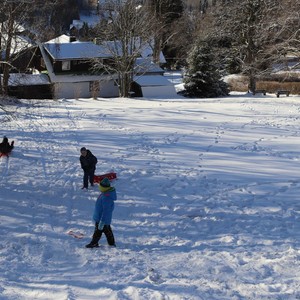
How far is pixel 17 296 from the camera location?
240 inches

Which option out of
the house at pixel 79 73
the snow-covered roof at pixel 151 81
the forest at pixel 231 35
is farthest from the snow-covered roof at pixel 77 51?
the snow-covered roof at pixel 151 81

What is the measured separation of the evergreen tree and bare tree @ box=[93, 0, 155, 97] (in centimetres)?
450

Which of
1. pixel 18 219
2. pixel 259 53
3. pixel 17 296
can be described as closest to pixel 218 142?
pixel 18 219

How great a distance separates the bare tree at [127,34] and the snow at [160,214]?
760 inches

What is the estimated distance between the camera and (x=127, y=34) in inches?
1447

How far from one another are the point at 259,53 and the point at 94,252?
34254mm

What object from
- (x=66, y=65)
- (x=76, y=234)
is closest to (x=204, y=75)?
(x=66, y=65)

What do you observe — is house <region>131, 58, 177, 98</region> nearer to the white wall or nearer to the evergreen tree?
the evergreen tree

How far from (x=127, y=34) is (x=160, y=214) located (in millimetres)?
29437

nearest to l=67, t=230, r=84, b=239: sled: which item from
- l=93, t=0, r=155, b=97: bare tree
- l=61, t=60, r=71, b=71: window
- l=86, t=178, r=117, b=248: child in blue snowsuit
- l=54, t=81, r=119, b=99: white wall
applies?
l=86, t=178, r=117, b=248: child in blue snowsuit

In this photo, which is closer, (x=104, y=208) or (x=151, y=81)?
(x=104, y=208)

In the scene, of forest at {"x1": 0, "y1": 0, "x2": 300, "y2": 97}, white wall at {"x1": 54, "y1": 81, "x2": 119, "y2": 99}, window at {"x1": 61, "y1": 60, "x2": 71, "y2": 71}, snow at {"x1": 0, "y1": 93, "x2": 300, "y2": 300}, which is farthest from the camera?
window at {"x1": 61, "y1": 60, "x2": 71, "y2": 71}

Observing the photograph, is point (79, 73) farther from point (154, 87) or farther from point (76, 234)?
point (76, 234)

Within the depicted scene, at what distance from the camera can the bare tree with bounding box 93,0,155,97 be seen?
3659cm
